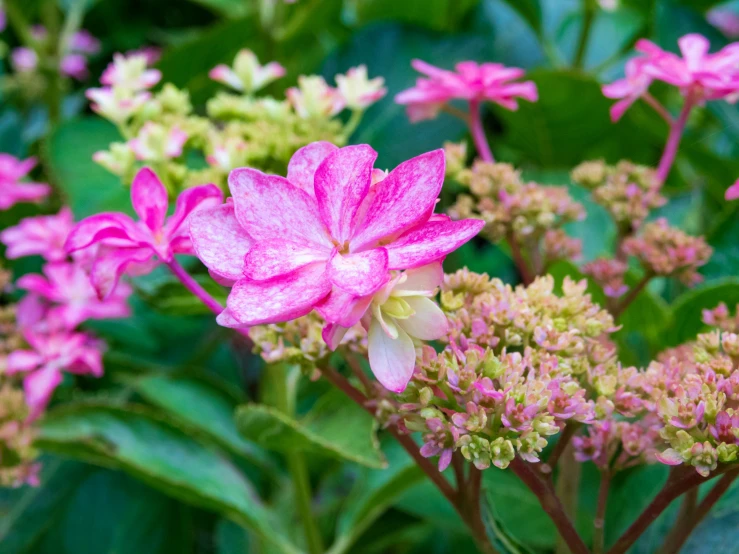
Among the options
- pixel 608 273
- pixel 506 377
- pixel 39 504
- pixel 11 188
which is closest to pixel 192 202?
pixel 506 377

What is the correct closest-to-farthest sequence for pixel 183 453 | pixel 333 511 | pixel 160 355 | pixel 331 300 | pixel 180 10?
1. pixel 331 300
2. pixel 183 453
3. pixel 333 511
4. pixel 160 355
5. pixel 180 10

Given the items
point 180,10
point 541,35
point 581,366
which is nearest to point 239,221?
point 581,366

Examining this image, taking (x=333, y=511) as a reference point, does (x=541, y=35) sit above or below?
above

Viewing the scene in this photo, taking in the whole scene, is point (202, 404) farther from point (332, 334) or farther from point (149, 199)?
point (332, 334)

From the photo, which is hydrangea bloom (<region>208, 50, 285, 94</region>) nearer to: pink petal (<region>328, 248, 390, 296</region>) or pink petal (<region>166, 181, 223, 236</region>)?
pink petal (<region>166, 181, 223, 236</region>)

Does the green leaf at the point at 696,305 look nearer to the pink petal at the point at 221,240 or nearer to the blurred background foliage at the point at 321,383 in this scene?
the blurred background foliage at the point at 321,383

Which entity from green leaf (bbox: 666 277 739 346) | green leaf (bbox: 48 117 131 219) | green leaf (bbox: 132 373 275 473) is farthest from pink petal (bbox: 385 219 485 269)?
green leaf (bbox: 48 117 131 219)

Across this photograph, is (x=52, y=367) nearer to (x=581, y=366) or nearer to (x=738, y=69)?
(x=581, y=366)

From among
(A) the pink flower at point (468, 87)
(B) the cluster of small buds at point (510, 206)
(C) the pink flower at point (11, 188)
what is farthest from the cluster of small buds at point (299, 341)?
(C) the pink flower at point (11, 188)
